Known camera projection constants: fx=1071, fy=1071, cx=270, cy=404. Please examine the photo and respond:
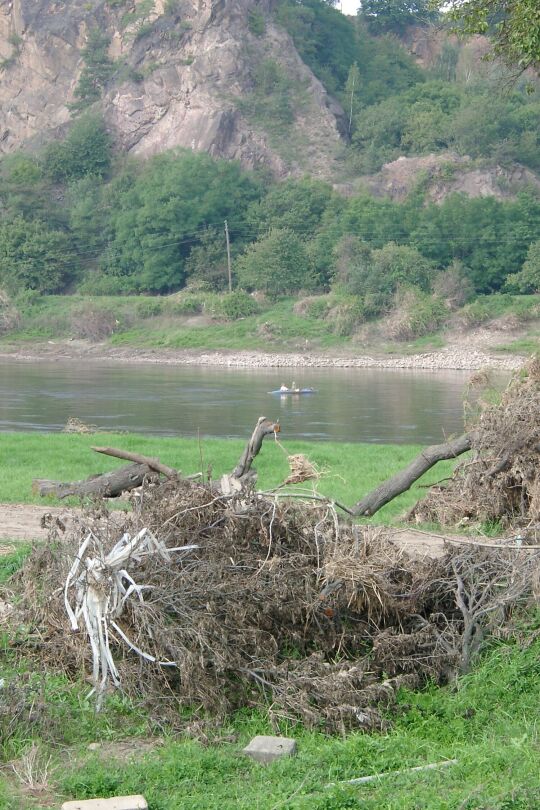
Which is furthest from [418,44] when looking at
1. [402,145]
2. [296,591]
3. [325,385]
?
[296,591]

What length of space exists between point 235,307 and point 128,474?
57.5 metres

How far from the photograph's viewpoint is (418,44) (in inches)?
4936

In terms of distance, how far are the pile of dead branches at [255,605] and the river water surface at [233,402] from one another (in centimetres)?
1097

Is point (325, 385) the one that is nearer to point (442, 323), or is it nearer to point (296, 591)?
point (442, 323)

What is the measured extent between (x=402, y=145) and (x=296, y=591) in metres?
93.2

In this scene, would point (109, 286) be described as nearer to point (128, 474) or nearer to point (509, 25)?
point (509, 25)

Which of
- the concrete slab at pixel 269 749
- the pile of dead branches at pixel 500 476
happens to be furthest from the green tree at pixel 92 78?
the concrete slab at pixel 269 749

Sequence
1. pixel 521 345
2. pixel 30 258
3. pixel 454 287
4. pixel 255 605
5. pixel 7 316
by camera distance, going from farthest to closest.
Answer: pixel 30 258, pixel 7 316, pixel 454 287, pixel 521 345, pixel 255 605

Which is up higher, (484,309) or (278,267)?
(278,267)

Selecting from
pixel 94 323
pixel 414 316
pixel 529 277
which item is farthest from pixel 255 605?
pixel 94 323

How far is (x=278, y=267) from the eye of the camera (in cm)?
7544

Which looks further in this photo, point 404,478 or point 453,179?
point 453,179

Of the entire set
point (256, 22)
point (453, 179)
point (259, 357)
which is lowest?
point (259, 357)

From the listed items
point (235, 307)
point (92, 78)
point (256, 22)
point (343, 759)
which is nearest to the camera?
point (343, 759)
